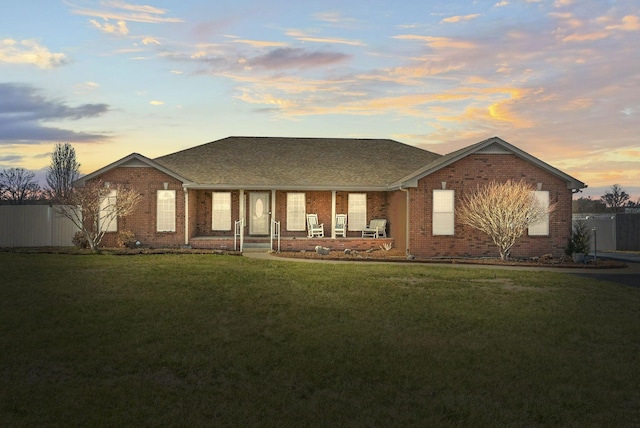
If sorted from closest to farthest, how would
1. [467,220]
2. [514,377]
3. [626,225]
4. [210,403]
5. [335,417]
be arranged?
[335,417] < [210,403] < [514,377] < [467,220] < [626,225]

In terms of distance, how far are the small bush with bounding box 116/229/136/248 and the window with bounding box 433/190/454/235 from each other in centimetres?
1258

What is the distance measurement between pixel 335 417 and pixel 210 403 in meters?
1.46

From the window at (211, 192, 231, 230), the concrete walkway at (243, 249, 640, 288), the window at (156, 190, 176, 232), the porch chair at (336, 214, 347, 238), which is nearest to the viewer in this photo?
the concrete walkway at (243, 249, 640, 288)

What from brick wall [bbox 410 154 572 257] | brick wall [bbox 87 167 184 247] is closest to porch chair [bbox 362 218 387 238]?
brick wall [bbox 410 154 572 257]

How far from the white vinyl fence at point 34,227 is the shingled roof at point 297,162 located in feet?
18.1

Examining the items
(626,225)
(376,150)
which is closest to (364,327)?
(376,150)

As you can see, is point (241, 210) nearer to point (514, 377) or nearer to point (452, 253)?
point (452, 253)

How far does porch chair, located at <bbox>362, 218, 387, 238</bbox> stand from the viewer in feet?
90.9

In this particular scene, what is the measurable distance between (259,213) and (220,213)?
1.82m

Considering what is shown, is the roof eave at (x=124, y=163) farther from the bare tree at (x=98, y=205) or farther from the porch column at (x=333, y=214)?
the porch column at (x=333, y=214)

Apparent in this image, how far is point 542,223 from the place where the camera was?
24922mm

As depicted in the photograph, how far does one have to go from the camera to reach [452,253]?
24406 mm

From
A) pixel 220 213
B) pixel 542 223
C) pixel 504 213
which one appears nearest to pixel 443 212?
pixel 504 213

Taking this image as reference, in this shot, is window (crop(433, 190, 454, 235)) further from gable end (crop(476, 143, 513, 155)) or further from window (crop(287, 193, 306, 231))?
window (crop(287, 193, 306, 231))
